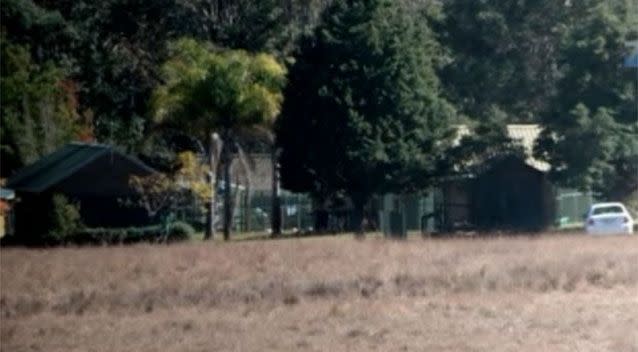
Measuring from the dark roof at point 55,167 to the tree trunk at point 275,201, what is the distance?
21.4 feet

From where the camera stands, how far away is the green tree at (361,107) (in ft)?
152

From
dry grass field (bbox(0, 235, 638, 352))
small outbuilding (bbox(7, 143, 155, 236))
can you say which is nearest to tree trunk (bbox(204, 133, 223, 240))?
small outbuilding (bbox(7, 143, 155, 236))

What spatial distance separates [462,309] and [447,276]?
4709 millimetres

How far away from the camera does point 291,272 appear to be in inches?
1150

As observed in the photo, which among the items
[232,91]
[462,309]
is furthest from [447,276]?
[232,91]

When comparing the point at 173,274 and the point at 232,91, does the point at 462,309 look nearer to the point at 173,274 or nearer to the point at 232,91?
the point at 173,274

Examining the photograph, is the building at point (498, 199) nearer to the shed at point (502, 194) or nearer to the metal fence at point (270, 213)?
the shed at point (502, 194)

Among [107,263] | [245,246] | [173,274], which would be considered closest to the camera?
[173,274]

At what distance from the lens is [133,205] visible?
44.6 metres

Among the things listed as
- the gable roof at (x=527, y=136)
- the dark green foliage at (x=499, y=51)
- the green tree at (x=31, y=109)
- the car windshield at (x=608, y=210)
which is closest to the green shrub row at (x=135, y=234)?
the green tree at (x=31, y=109)

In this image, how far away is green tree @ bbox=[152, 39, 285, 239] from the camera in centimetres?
4131

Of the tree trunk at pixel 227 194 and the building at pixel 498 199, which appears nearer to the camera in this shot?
the tree trunk at pixel 227 194

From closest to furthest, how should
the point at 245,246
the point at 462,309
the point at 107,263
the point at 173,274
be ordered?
the point at 462,309, the point at 173,274, the point at 107,263, the point at 245,246

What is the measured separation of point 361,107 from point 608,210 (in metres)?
8.24
